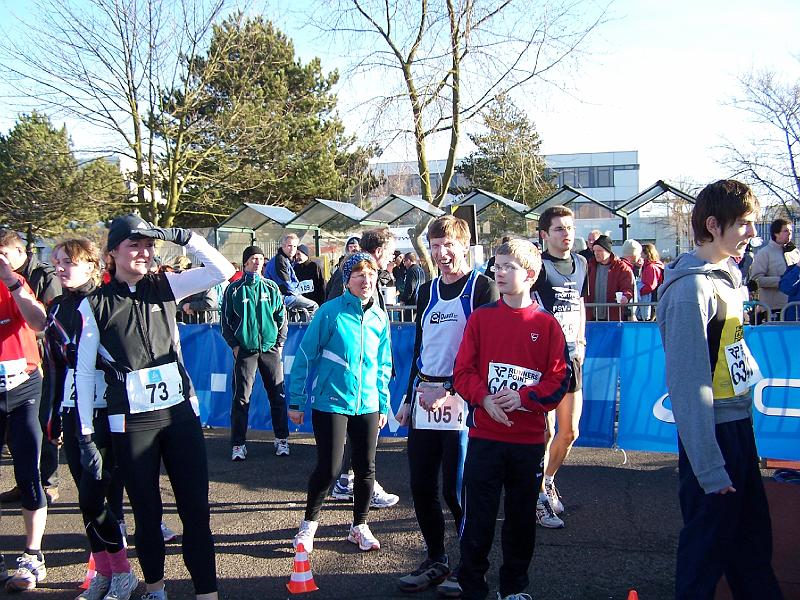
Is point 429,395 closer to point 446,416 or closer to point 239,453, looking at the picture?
point 446,416

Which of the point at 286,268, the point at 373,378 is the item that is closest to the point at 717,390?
the point at 373,378

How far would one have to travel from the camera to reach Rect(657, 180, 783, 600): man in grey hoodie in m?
2.83

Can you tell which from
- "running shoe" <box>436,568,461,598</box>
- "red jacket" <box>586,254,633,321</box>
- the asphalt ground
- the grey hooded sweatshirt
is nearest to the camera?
the grey hooded sweatshirt

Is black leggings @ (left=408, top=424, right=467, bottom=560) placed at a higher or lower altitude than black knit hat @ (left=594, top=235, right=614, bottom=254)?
lower

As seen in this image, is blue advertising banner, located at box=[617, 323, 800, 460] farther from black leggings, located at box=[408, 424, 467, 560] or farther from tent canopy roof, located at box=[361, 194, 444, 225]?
tent canopy roof, located at box=[361, 194, 444, 225]

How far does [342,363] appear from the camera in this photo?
4.70 meters

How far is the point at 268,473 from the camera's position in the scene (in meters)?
6.93

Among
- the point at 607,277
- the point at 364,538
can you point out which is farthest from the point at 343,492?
the point at 607,277

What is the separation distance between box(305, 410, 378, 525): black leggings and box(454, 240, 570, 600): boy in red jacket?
1.09m

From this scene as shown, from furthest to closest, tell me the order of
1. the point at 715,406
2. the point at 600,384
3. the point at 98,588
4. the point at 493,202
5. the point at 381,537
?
the point at 493,202
the point at 600,384
the point at 381,537
the point at 98,588
the point at 715,406

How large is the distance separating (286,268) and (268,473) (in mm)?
4004

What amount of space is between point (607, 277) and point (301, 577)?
618 centimetres

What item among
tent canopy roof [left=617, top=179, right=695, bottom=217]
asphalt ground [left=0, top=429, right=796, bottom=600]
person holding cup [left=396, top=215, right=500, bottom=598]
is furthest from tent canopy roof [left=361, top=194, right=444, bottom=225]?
person holding cup [left=396, top=215, right=500, bottom=598]

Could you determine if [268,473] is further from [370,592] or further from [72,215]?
[72,215]
